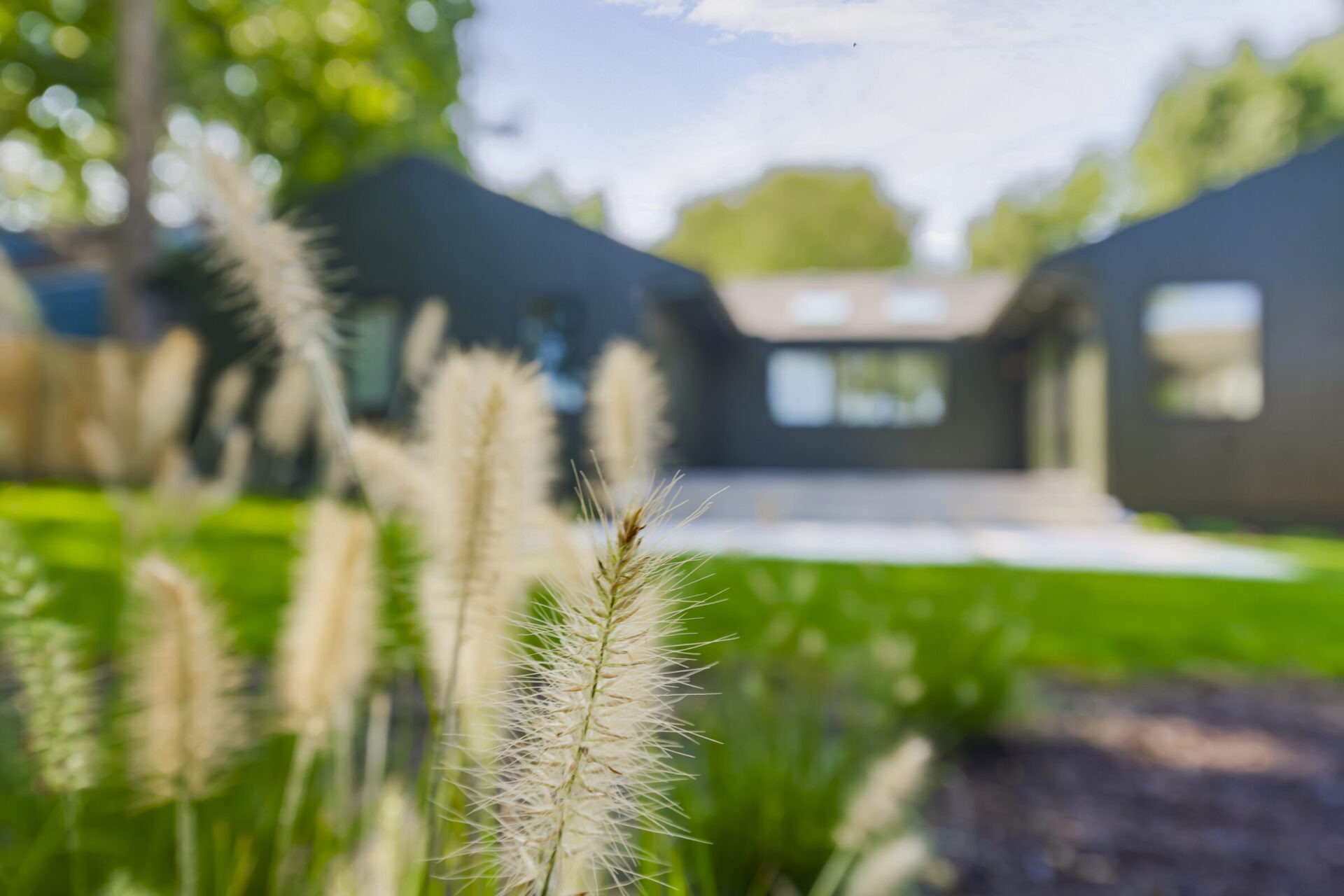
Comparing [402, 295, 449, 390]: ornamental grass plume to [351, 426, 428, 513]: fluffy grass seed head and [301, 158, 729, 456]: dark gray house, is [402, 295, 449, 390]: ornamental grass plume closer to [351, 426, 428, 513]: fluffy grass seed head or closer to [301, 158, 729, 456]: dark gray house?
[301, 158, 729, 456]: dark gray house

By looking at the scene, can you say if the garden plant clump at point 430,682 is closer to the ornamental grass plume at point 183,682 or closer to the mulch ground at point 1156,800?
the ornamental grass plume at point 183,682

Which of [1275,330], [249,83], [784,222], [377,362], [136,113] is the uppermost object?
[249,83]

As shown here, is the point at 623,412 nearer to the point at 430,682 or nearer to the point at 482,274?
the point at 430,682

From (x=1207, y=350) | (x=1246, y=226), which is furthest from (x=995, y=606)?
(x=1246, y=226)

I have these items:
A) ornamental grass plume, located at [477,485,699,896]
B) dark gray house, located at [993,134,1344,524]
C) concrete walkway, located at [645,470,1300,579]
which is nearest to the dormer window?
concrete walkway, located at [645,470,1300,579]

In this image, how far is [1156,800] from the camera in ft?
4.33

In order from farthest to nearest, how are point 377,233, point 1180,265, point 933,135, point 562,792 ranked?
point 377,233
point 1180,265
point 933,135
point 562,792

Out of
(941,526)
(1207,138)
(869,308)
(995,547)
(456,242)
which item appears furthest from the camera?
(869,308)

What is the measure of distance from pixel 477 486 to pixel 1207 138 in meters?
0.86

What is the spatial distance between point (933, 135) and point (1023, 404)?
277 inches

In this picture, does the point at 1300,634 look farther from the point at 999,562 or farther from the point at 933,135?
the point at 933,135

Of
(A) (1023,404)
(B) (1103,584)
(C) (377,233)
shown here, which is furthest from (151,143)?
(A) (1023,404)

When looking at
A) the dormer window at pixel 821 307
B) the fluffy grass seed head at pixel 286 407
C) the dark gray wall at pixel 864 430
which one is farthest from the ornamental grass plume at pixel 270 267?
the dormer window at pixel 821 307

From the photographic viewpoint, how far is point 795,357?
7.50m
